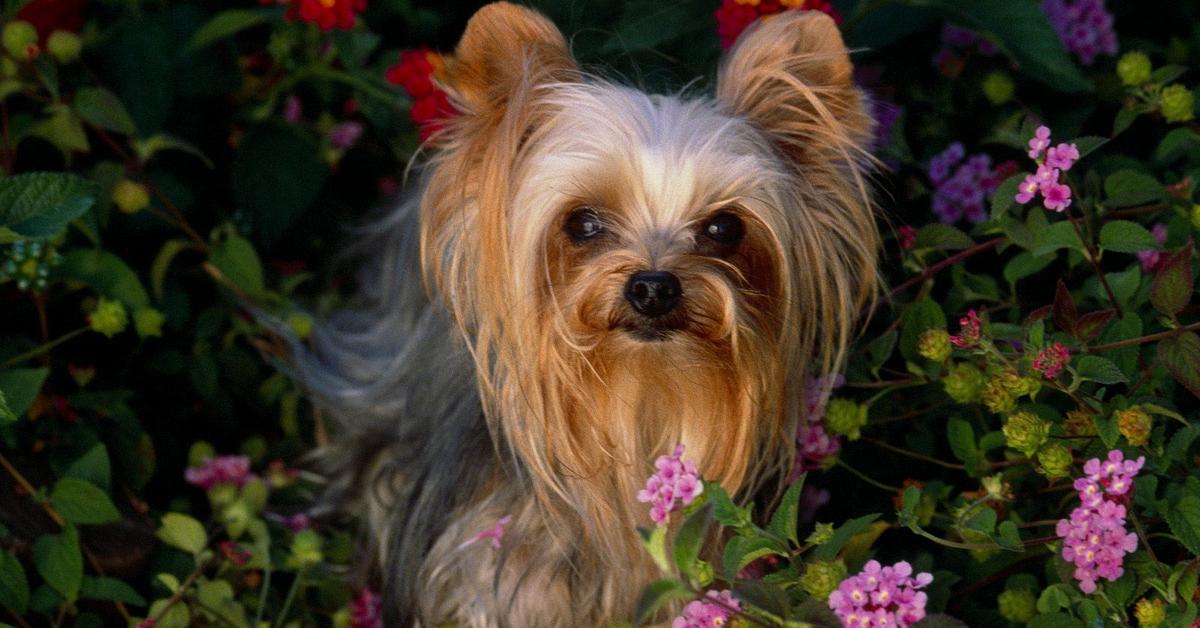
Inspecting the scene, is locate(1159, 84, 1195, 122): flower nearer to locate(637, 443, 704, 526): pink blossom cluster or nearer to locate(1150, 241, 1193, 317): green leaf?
locate(1150, 241, 1193, 317): green leaf

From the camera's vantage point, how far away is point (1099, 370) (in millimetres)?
2258

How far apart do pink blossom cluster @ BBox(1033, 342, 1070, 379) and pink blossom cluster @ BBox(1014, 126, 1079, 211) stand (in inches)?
A: 9.2

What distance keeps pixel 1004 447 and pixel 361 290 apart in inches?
70.7

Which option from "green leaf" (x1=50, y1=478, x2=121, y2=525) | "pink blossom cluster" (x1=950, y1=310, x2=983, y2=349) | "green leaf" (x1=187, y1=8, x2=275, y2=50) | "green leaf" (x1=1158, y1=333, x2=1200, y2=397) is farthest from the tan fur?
"green leaf" (x1=187, y1=8, x2=275, y2=50)

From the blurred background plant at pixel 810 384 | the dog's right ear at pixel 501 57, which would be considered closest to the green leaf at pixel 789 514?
the blurred background plant at pixel 810 384

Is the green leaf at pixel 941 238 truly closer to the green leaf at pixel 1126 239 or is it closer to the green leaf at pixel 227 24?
the green leaf at pixel 1126 239

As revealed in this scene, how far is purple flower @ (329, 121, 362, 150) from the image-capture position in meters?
3.83

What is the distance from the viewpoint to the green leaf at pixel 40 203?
2590 millimetres

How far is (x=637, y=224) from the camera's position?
239 cm

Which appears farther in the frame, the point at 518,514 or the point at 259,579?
the point at 259,579

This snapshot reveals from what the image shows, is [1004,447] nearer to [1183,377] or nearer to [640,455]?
[1183,377]

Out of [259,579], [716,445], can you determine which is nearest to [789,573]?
[716,445]

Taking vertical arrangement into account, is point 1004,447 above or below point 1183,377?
below

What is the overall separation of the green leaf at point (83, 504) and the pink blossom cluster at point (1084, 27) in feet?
7.22
